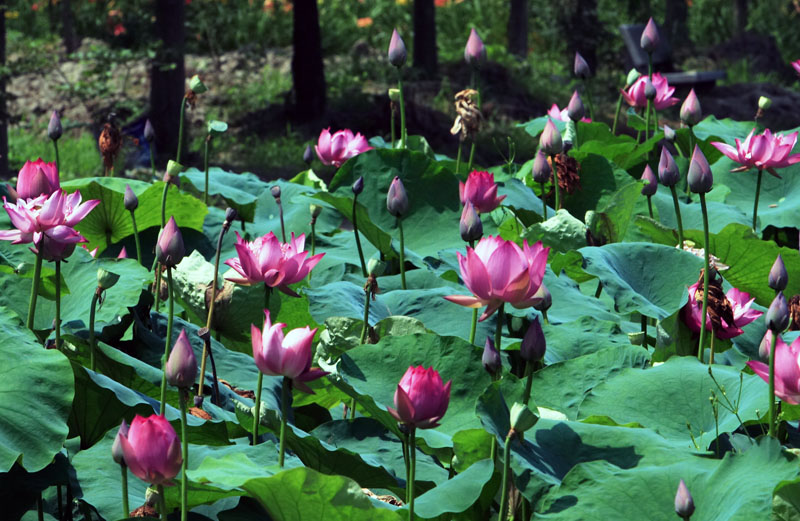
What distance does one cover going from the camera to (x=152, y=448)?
3.02 feet

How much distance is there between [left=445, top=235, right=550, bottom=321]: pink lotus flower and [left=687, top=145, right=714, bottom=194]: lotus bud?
1.20 feet

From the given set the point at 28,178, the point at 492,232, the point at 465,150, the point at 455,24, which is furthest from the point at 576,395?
the point at 455,24

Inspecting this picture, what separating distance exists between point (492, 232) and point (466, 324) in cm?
50

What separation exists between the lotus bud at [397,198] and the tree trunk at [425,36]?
1068cm

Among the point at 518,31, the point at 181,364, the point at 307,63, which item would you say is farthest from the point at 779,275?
the point at 518,31

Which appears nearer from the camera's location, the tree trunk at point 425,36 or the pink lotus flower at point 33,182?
the pink lotus flower at point 33,182

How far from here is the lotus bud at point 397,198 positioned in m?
1.64

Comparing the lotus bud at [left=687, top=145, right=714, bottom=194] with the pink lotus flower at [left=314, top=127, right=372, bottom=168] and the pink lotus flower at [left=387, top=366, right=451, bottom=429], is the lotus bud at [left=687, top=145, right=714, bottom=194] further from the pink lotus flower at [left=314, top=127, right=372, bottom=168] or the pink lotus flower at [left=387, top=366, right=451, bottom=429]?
the pink lotus flower at [left=314, top=127, right=372, bottom=168]

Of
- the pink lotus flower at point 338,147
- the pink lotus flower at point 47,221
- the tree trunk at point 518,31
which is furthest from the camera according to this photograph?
the tree trunk at point 518,31

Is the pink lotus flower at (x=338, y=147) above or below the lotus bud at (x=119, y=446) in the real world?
below

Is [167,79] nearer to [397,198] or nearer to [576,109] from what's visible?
[576,109]

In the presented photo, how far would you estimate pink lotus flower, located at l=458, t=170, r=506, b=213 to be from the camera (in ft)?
5.97

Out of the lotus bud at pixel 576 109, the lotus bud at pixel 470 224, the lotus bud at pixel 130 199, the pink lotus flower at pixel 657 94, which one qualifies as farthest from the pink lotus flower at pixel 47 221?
the pink lotus flower at pixel 657 94

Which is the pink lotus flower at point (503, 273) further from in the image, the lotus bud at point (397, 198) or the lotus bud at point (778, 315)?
the lotus bud at point (397, 198)
